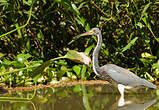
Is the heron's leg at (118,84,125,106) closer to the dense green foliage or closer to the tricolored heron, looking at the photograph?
the tricolored heron

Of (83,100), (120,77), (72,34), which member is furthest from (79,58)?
(72,34)

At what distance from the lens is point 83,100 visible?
146 inches

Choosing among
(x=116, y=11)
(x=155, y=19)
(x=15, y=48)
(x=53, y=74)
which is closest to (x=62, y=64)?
(x=53, y=74)

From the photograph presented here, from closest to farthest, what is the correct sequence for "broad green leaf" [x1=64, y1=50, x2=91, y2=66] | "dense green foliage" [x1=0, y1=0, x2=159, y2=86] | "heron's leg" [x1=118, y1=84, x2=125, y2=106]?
"broad green leaf" [x1=64, y1=50, x2=91, y2=66], "heron's leg" [x1=118, y1=84, x2=125, y2=106], "dense green foliage" [x1=0, y1=0, x2=159, y2=86]

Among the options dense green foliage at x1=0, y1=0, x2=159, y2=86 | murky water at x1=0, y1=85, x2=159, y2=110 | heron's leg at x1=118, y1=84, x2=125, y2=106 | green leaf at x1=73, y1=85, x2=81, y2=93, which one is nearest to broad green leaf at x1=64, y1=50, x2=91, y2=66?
murky water at x1=0, y1=85, x2=159, y2=110

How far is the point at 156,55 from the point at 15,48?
2.23m

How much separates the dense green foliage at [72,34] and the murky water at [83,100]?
0.54 metres

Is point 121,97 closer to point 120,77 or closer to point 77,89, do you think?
point 120,77

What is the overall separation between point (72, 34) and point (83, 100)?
2.01 m

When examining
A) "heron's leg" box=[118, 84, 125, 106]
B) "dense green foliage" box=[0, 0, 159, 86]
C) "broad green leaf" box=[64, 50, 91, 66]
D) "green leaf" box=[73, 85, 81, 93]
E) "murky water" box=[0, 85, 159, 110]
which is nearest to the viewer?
"broad green leaf" box=[64, 50, 91, 66]

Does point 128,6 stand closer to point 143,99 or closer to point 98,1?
point 98,1

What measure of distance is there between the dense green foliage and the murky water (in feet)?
1.76

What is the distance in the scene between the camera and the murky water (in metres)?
3.37

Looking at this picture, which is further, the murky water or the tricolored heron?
the tricolored heron
